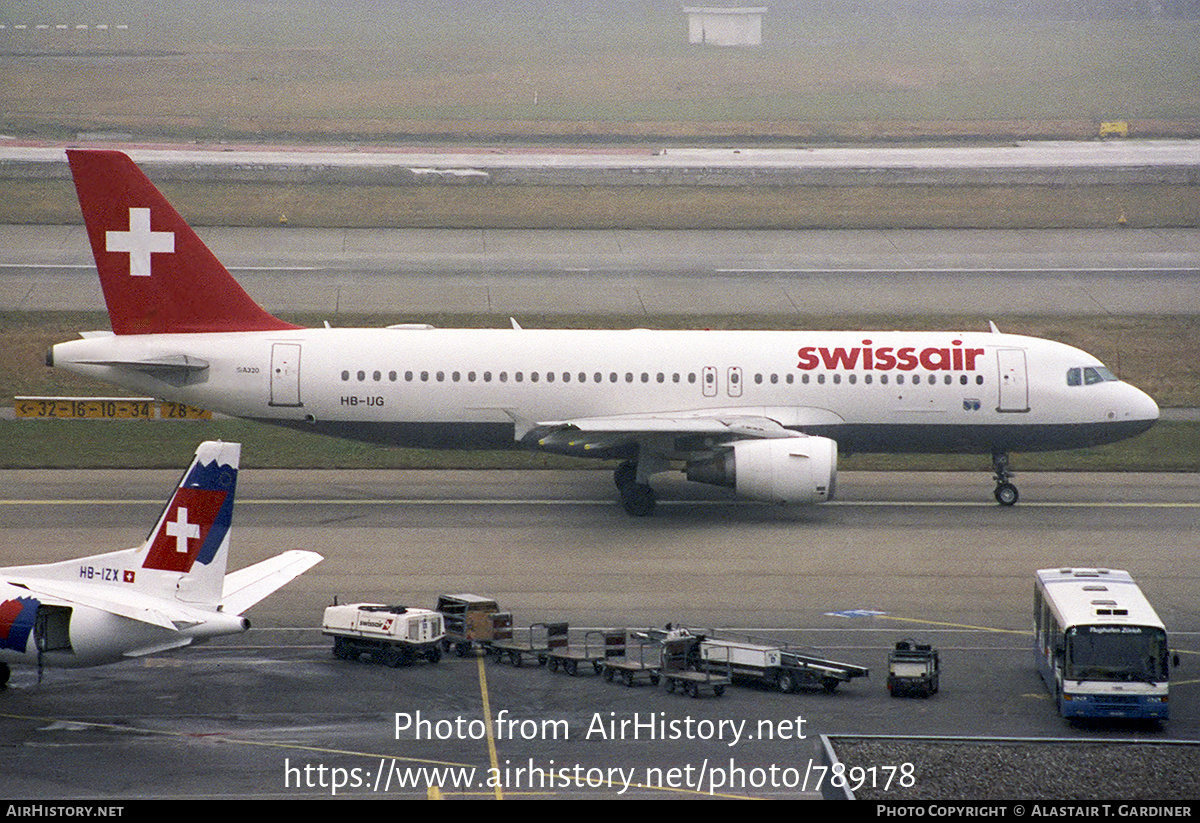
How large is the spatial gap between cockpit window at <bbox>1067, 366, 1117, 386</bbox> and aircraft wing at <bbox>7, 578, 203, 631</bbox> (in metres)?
26.1

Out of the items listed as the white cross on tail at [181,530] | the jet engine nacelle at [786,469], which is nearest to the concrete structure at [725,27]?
the jet engine nacelle at [786,469]

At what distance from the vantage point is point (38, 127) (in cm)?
10294

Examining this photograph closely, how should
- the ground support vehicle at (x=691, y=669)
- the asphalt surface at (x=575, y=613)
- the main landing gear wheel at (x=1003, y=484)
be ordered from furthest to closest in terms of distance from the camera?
the main landing gear wheel at (x=1003, y=484) < the ground support vehicle at (x=691, y=669) < the asphalt surface at (x=575, y=613)

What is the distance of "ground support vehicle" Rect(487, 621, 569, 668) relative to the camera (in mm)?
30641

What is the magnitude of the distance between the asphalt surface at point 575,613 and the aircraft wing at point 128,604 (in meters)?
1.85

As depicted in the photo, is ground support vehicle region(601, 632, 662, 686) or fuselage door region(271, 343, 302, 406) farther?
fuselage door region(271, 343, 302, 406)

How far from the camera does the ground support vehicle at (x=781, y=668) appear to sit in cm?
2903

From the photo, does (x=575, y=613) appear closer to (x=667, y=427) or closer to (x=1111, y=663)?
(x=667, y=427)

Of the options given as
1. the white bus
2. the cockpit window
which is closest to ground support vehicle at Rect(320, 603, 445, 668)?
the white bus

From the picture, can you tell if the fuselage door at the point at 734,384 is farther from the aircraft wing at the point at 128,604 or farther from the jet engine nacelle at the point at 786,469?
the aircraft wing at the point at 128,604

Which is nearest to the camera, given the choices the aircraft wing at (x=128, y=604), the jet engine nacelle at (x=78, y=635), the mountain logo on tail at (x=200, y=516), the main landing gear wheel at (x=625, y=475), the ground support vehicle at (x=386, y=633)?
the aircraft wing at (x=128, y=604)

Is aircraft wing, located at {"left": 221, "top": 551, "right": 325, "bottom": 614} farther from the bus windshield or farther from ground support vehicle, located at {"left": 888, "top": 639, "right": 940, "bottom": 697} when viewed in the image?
the bus windshield

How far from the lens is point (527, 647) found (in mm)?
30844
